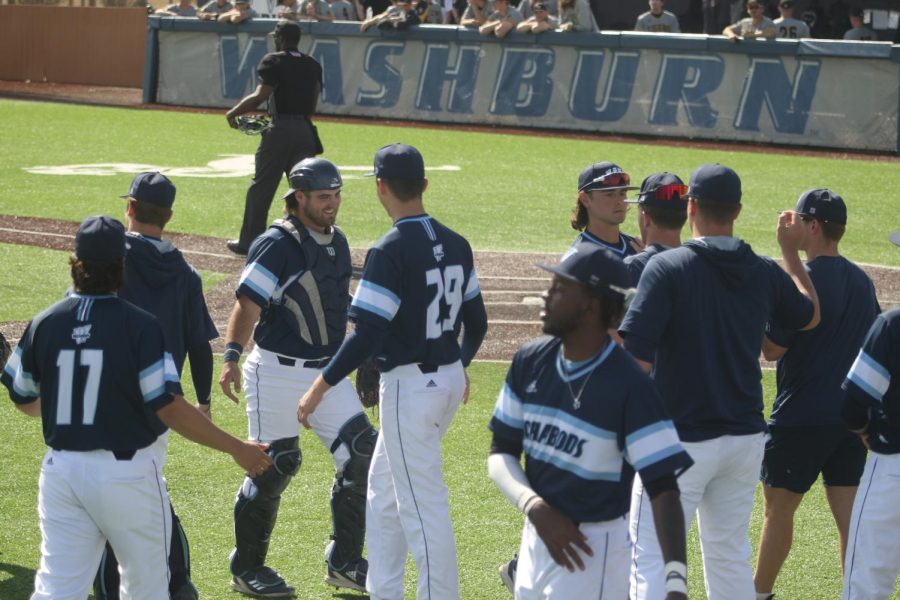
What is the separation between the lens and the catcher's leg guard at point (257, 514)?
5.91 metres

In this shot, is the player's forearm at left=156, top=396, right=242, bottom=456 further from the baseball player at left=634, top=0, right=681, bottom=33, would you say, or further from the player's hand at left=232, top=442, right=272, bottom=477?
the baseball player at left=634, top=0, right=681, bottom=33

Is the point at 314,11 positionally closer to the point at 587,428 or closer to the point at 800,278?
the point at 800,278

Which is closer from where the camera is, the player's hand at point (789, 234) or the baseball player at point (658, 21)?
the player's hand at point (789, 234)

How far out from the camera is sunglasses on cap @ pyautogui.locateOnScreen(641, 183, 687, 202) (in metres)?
5.52

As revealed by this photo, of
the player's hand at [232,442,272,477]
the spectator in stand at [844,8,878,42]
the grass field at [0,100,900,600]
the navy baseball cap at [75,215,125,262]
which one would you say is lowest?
the grass field at [0,100,900,600]

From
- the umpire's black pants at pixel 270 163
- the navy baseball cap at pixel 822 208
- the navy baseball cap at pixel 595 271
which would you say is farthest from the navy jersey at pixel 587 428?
the umpire's black pants at pixel 270 163

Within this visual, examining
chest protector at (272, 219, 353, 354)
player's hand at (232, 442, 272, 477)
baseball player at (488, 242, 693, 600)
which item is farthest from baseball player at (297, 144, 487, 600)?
baseball player at (488, 242, 693, 600)

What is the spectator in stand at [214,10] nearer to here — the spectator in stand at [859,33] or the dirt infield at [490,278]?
the dirt infield at [490,278]

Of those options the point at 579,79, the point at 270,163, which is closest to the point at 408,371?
the point at 270,163

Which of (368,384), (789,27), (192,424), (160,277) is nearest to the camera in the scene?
(192,424)

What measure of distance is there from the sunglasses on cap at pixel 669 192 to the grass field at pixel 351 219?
1871 millimetres

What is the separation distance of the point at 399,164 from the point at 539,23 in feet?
59.0

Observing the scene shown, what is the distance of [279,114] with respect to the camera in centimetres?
1348

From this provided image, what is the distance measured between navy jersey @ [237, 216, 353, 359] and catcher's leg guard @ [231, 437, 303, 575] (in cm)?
54
